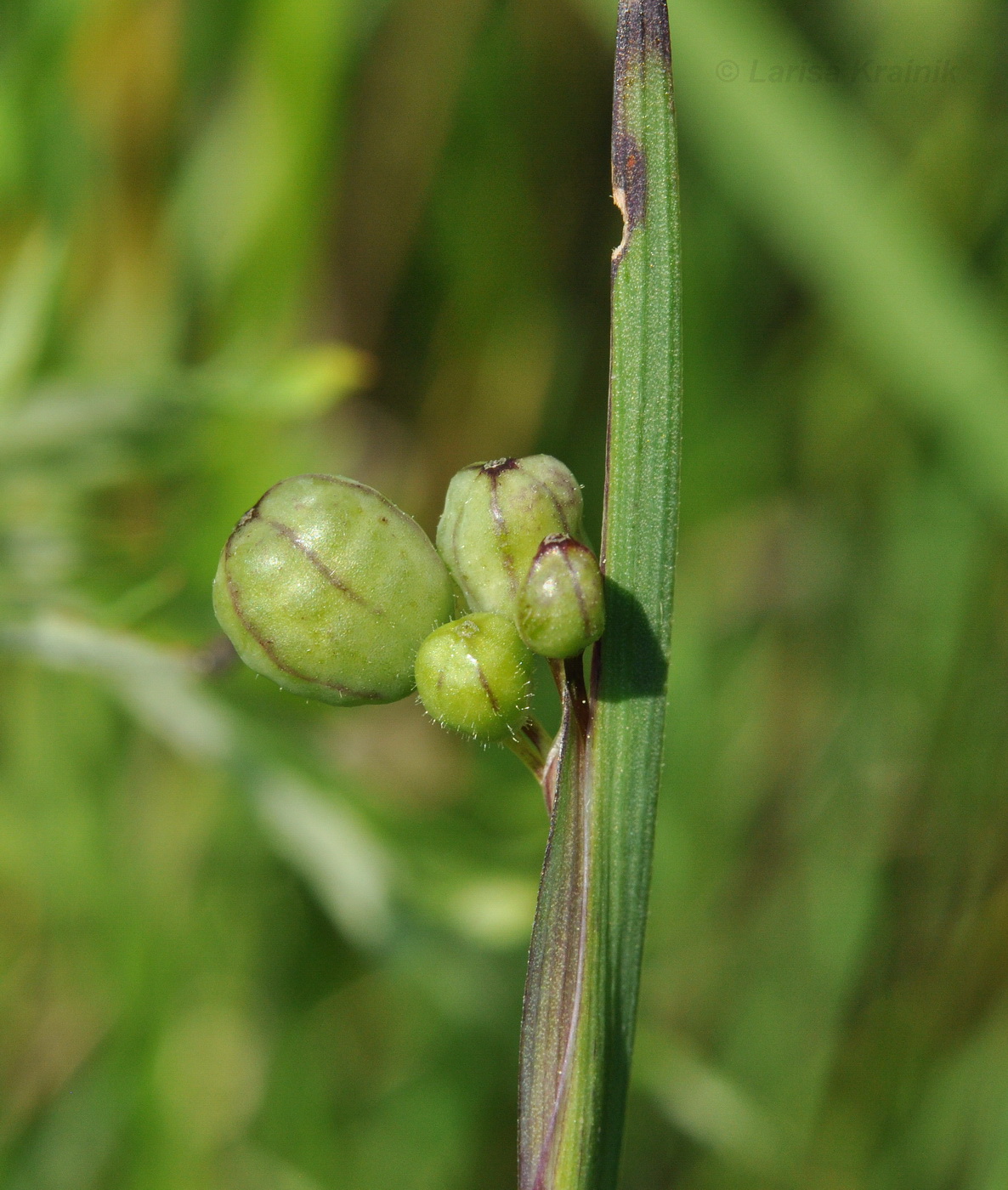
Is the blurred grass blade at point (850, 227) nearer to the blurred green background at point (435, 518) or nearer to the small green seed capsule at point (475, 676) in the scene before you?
the blurred green background at point (435, 518)

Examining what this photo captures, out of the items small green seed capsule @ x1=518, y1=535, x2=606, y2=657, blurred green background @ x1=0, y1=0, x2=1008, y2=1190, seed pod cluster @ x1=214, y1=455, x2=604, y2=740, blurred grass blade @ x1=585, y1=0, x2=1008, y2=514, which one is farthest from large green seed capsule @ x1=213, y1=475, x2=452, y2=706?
blurred grass blade @ x1=585, y1=0, x2=1008, y2=514

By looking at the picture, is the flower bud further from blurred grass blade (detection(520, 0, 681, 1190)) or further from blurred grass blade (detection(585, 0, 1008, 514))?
blurred grass blade (detection(585, 0, 1008, 514))

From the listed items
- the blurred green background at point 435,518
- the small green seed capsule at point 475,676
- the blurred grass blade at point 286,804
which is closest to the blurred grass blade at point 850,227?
the blurred green background at point 435,518

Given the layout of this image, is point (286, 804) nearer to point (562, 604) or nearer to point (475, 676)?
point (475, 676)

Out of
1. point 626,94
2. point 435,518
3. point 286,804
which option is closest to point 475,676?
point 626,94

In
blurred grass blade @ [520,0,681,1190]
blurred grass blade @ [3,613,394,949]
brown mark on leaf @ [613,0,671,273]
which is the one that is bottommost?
blurred grass blade @ [3,613,394,949]

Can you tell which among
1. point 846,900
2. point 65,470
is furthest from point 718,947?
point 65,470
